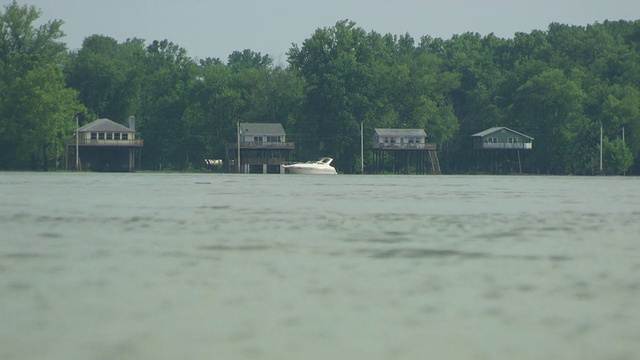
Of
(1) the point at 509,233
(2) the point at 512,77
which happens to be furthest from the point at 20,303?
(2) the point at 512,77

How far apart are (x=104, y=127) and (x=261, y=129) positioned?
20878mm

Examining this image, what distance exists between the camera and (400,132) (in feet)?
418

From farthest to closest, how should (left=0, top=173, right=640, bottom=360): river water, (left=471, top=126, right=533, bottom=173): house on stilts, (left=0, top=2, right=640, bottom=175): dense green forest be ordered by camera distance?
(left=471, top=126, right=533, bottom=173): house on stilts, (left=0, top=2, right=640, bottom=175): dense green forest, (left=0, top=173, right=640, bottom=360): river water

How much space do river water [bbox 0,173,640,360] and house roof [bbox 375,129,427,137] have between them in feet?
336

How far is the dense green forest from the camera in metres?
123

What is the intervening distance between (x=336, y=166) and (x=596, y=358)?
400 feet

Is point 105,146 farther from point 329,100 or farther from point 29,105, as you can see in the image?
point 329,100

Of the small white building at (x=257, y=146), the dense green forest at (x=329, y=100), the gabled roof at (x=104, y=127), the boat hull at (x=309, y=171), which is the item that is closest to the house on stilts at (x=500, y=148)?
the dense green forest at (x=329, y=100)

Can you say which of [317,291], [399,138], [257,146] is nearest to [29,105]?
[257,146]

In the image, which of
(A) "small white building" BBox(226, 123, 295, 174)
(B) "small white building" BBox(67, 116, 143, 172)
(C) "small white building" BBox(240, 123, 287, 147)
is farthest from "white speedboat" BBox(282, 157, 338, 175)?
(B) "small white building" BBox(67, 116, 143, 172)

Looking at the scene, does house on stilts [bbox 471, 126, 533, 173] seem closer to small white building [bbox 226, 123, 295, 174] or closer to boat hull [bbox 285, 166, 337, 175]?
boat hull [bbox 285, 166, 337, 175]

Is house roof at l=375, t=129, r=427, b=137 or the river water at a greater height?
house roof at l=375, t=129, r=427, b=137

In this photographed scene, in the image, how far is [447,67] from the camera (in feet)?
482

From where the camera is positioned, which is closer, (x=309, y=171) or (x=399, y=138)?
(x=309, y=171)
